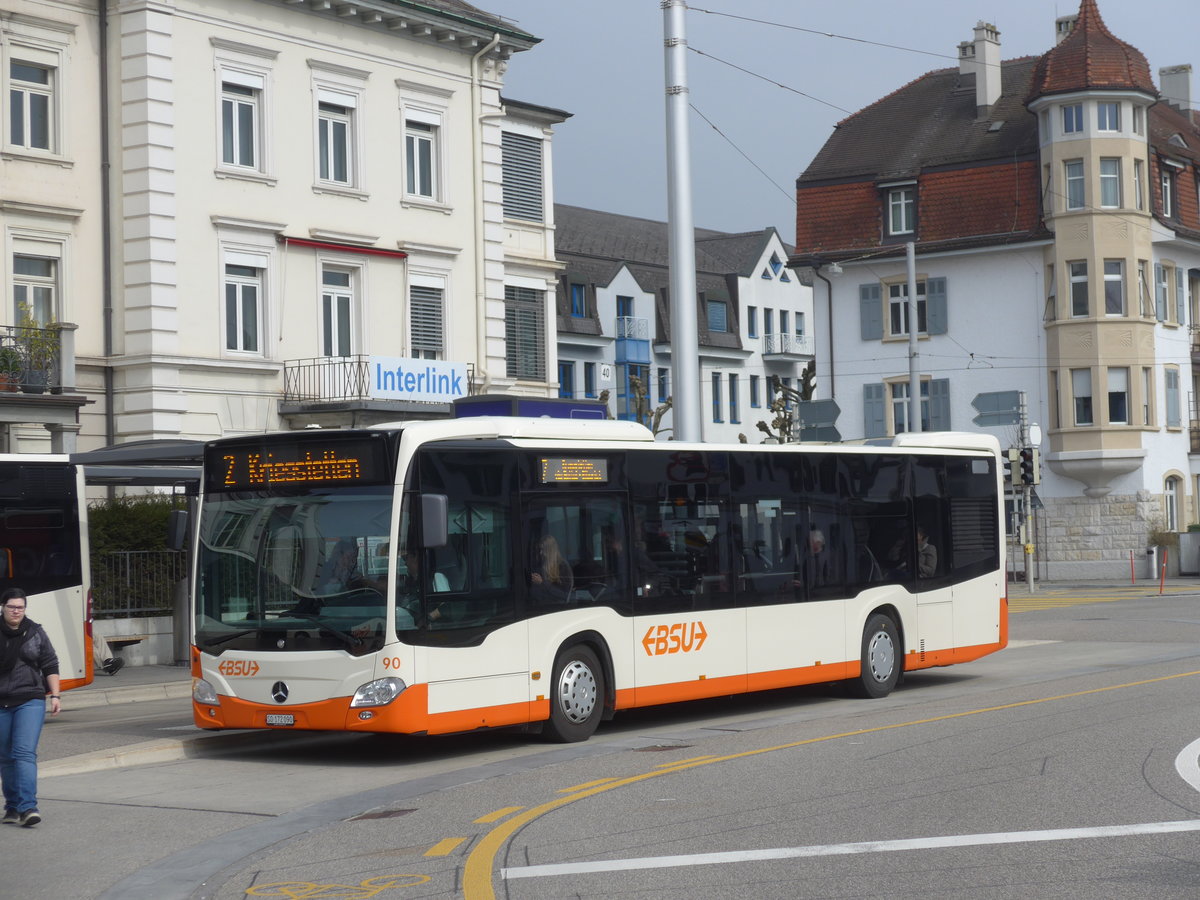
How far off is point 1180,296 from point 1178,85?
508 inches

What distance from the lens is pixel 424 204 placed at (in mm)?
35750

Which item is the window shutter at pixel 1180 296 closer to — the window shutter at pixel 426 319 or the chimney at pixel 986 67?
the chimney at pixel 986 67

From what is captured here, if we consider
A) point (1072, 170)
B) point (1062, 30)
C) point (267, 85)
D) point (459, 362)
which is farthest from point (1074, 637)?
point (1062, 30)

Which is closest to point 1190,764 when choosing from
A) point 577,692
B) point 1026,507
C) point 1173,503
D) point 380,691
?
point 577,692

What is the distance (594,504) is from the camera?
1573 cm

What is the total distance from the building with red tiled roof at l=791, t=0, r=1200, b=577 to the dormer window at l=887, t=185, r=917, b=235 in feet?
0.21

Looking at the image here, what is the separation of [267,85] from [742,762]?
22.4m

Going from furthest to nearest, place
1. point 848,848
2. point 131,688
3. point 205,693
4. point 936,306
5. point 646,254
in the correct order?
point 646,254, point 936,306, point 131,688, point 205,693, point 848,848

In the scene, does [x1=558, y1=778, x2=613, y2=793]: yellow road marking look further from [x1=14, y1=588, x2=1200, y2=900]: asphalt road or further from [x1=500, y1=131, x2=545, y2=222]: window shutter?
[x1=500, y1=131, x2=545, y2=222]: window shutter

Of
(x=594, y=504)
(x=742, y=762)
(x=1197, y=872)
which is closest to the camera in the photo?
(x=1197, y=872)

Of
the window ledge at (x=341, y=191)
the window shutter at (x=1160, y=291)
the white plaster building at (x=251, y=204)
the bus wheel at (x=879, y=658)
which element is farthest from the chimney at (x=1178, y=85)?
the bus wheel at (x=879, y=658)

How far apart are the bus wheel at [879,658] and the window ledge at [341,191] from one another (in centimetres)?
1785

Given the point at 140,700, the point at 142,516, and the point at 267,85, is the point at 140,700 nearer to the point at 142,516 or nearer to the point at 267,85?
the point at 142,516

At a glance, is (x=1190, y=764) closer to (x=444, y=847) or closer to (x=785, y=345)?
(x=444, y=847)
